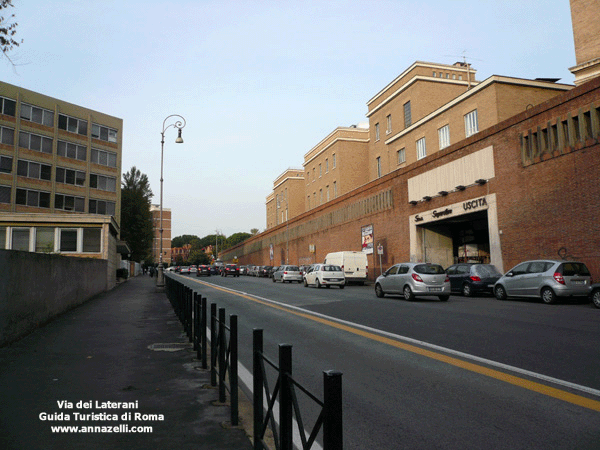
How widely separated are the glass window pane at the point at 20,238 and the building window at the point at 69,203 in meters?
24.1

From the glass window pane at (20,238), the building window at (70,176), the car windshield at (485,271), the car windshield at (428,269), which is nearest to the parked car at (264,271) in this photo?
the building window at (70,176)

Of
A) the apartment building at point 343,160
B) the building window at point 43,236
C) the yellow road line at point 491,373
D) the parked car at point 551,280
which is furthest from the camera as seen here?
the apartment building at point 343,160

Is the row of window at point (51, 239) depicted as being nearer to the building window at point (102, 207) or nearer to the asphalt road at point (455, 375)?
the asphalt road at point (455, 375)

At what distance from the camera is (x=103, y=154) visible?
53688 mm

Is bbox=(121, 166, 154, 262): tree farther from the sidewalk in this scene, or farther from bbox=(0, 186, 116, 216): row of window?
the sidewalk

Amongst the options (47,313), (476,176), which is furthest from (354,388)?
(476,176)

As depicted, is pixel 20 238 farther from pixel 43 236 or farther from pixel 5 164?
pixel 5 164

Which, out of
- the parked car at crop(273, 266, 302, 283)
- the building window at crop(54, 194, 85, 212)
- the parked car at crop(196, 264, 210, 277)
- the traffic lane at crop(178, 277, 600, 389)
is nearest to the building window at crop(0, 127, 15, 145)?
the building window at crop(54, 194, 85, 212)

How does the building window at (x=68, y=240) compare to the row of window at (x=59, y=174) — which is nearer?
the building window at (x=68, y=240)

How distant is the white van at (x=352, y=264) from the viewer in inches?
1299

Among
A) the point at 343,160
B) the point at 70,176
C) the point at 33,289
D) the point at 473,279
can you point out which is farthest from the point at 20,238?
the point at 343,160

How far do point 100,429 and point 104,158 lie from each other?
54.6 m

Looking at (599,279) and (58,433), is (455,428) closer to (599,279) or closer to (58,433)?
(58,433)

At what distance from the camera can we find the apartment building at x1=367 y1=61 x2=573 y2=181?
2933cm
